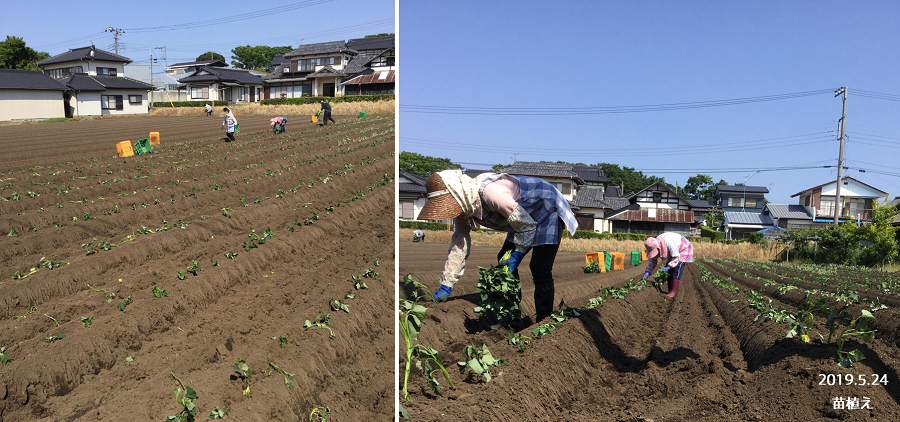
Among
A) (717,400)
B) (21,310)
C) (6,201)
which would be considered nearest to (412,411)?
(717,400)

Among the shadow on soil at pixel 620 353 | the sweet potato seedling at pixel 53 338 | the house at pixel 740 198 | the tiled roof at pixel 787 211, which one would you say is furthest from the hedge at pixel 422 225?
the house at pixel 740 198

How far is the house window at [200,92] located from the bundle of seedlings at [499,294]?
3946 cm

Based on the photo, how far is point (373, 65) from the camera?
1750 cm

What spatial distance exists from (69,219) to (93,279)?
320 cm

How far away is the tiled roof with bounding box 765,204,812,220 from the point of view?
29.3 meters

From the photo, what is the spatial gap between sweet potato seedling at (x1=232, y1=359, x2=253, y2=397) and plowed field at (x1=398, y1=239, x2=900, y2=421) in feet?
2.86

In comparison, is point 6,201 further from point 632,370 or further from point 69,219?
point 632,370

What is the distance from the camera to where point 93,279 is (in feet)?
17.7

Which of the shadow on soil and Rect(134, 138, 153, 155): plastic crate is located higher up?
Rect(134, 138, 153, 155): plastic crate

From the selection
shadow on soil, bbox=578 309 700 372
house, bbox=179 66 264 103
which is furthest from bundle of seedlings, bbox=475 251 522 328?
house, bbox=179 66 264 103

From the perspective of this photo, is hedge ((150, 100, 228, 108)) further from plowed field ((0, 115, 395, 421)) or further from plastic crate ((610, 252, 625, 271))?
plastic crate ((610, 252, 625, 271))

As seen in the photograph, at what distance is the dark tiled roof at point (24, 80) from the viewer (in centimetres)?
1302

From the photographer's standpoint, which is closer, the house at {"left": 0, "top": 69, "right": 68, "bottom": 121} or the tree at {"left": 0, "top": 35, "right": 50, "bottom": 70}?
the tree at {"left": 0, "top": 35, "right": 50, "bottom": 70}

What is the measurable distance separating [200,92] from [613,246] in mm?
31818
